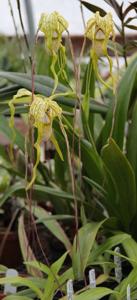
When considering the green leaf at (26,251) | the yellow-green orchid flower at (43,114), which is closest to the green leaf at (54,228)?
the green leaf at (26,251)

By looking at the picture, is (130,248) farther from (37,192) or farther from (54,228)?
(37,192)

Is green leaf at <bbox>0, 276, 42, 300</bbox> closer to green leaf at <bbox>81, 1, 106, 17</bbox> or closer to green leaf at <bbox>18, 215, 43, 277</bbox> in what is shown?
green leaf at <bbox>18, 215, 43, 277</bbox>

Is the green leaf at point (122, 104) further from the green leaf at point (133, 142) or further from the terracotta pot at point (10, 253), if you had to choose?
the terracotta pot at point (10, 253)

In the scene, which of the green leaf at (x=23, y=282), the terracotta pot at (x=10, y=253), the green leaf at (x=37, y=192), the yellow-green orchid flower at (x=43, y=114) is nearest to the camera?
the yellow-green orchid flower at (x=43, y=114)

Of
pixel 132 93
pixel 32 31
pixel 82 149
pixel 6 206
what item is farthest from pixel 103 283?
pixel 32 31

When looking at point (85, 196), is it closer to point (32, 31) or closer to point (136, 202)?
point (136, 202)

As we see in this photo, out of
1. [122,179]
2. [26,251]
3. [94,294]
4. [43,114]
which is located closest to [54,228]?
[26,251]
